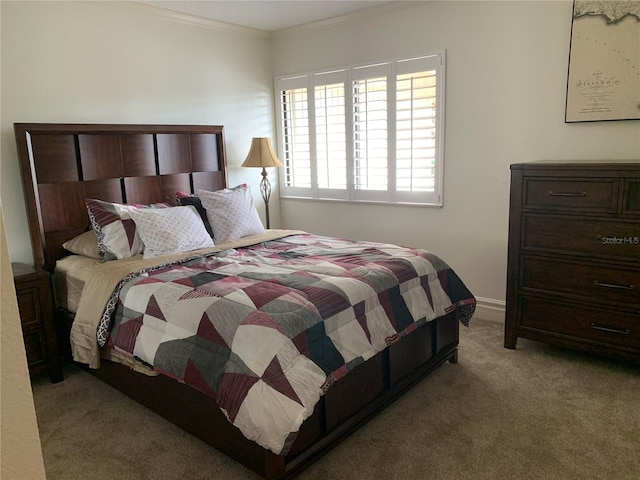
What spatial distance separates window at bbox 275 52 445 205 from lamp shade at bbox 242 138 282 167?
493 mm

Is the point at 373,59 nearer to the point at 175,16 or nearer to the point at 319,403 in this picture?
the point at 175,16

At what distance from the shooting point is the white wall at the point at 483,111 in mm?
3145

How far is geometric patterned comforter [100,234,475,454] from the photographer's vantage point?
1809 mm

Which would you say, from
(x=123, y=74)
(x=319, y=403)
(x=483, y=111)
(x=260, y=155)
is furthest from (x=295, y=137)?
(x=319, y=403)

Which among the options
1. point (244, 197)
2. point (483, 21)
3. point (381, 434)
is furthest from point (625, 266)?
point (244, 197)

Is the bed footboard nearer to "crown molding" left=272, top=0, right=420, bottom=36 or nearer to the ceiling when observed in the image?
"crown molding" left=272, top=0, right=420, bottom=36

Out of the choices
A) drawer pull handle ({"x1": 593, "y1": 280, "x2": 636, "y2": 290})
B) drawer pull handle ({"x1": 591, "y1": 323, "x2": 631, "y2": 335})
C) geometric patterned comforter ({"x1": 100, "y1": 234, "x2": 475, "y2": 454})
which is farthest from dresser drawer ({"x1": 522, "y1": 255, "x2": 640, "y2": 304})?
geometric patterned comforter ({"x1": 100, "y1": 234, "x2": 475, "y2": 454})

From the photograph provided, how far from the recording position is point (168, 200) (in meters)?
3.77

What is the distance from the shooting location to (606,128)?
3014 mm

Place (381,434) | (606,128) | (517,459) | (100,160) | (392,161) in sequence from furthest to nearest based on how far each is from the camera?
(392,161), (100,160), (606,128), (381,434), (517,459)

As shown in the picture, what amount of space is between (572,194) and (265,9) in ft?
8.91

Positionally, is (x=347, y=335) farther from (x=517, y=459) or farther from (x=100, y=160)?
(x=100, y=160)

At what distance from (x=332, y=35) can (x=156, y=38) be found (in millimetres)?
1493

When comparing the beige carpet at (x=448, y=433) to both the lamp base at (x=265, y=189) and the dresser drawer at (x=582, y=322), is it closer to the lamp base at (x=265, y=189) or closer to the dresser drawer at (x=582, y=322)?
the dresser drawer at (x=582, y=322)
